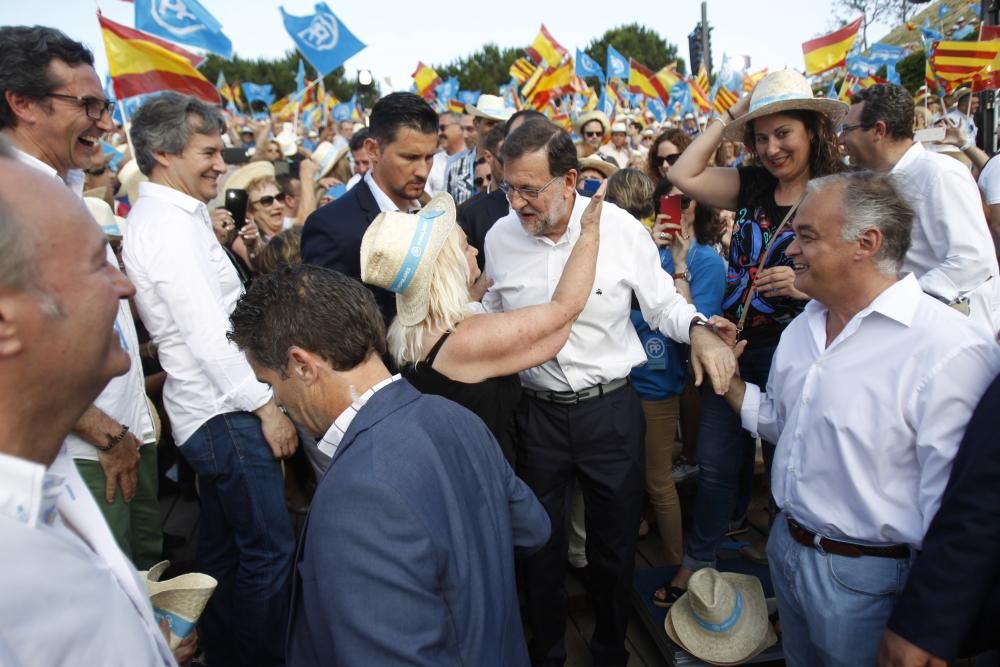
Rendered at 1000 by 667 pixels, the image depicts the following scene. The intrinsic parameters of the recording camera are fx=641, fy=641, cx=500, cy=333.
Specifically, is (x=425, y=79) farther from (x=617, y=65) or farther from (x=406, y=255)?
(x=406, y=255)

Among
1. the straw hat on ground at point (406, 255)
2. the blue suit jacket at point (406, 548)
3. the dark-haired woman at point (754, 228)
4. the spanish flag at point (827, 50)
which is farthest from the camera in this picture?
the spanish flag at point (827, 50)

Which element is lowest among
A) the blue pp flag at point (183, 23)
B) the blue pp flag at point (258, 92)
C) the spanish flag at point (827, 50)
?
the spanish flag at point (827, 50)

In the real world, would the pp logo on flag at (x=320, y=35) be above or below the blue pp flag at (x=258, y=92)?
below

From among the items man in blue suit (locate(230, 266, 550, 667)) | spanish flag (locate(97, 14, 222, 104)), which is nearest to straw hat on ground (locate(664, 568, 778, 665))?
man in blue suit (locate(230, 266, 550, 667))

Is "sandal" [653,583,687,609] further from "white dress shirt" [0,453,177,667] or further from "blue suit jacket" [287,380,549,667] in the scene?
"white dress shirt" [0,453,177,667]

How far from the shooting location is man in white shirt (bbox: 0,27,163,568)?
2.15m

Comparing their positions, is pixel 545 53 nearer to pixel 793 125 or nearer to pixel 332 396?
pixel 793 125

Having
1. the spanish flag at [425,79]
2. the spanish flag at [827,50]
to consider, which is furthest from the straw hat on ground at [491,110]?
the spanish flag at [425,79]

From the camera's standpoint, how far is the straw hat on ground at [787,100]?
8.67ft

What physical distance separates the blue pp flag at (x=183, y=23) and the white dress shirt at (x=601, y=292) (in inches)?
141

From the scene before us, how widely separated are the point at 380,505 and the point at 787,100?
2375 millimetres

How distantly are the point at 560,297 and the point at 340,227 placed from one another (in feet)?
3.47

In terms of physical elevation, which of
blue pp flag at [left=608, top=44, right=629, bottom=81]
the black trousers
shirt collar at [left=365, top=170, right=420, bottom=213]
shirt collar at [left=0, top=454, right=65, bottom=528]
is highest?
blue pp flag at [left=608, top=44, right=629, bottom=81]

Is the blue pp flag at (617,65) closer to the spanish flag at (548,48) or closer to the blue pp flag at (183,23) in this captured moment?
the spanish flag at (548,48)
